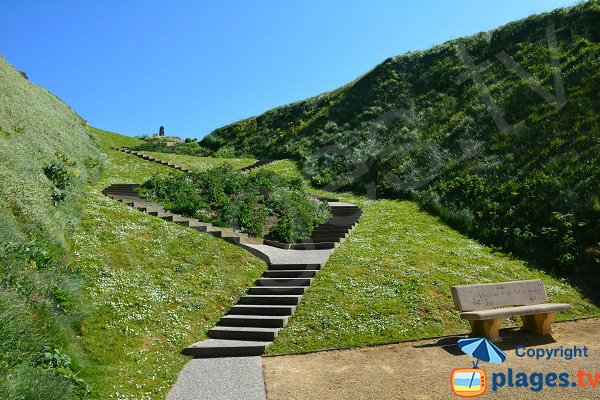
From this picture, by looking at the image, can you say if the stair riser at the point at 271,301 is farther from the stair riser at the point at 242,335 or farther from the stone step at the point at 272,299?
the stair riser at the point at 242,335

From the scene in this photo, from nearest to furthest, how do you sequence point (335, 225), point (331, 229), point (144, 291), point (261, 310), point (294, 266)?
point (144, 291)
point (261, 310)
point (294, 266)
point (331, 229)
point (335, 225)

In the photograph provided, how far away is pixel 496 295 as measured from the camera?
1068 centimetres

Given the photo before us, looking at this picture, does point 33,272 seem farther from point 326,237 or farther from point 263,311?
point 326,237

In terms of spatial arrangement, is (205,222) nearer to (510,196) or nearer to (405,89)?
(510,196)

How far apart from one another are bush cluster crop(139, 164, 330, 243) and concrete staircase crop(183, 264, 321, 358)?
4411 mm

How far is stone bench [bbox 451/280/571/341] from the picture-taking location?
10062mm

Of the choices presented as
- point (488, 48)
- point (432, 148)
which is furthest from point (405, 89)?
point (432, 148)

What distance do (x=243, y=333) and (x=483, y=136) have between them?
73.7ft

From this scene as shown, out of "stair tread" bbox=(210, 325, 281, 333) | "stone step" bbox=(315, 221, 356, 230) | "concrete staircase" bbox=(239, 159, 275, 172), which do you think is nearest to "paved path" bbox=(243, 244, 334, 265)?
"stone step" bbox=(315, 221, 356, 230)

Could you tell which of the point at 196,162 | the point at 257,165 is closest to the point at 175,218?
the point at 196,162

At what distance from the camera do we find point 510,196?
66.1 feet

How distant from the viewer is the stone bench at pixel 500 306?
396 inches

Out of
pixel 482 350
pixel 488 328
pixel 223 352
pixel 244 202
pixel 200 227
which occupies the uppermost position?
pixel 244 202

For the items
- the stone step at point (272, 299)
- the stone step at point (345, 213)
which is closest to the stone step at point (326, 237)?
the stone step at point (345, 213)
